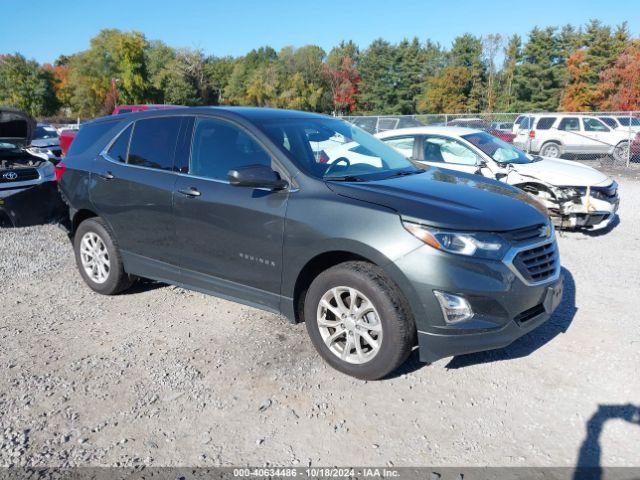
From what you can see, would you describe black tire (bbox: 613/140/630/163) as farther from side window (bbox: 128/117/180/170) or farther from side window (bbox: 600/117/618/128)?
side window (bbox: 128/117/180/170)

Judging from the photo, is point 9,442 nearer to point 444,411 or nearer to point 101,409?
point 101,409

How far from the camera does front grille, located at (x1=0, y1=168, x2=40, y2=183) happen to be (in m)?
7.95

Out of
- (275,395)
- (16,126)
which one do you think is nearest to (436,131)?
(275,395)

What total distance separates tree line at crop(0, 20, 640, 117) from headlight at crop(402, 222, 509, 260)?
162 ft

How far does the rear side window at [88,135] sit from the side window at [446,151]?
486cm

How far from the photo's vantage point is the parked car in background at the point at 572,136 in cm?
1889

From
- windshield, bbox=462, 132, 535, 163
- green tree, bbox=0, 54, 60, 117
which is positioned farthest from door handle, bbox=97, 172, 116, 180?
green tree, bbox=0, 54, 60, 117

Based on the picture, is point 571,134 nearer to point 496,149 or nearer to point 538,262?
point 496,149

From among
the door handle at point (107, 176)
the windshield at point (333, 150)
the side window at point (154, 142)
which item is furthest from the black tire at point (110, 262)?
the windshield at point (333, 150)

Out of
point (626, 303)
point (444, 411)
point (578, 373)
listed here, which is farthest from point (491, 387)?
point (626, 303)

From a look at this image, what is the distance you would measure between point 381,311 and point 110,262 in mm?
2916

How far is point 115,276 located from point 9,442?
221 cm

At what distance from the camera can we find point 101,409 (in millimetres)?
3223

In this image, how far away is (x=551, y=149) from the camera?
19656 millimetres
